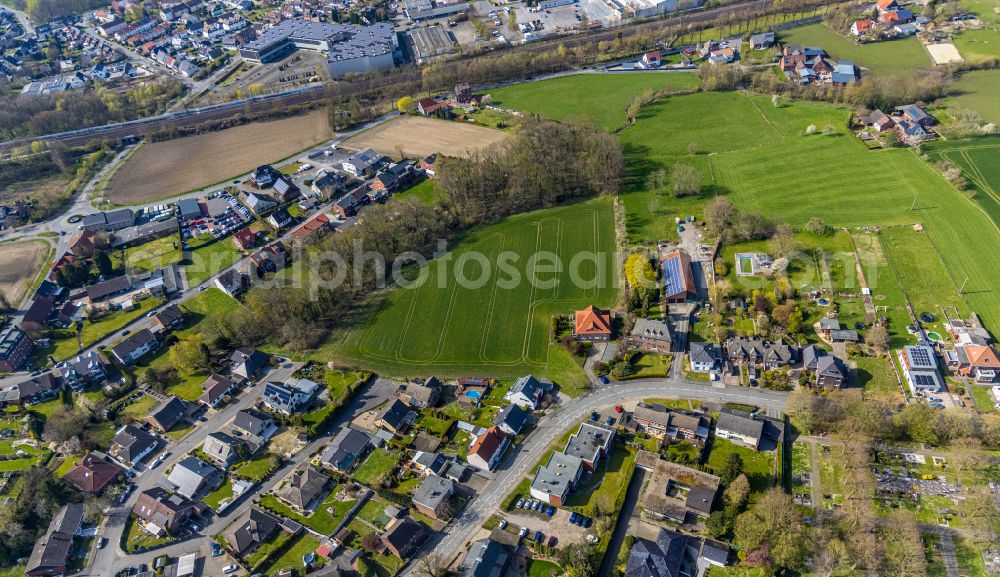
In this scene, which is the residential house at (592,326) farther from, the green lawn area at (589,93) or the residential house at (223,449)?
the green lawn area at (589,93)

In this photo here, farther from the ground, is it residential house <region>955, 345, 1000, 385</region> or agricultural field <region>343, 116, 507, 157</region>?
agricultural field <region>343, 116, 507, 157</region>

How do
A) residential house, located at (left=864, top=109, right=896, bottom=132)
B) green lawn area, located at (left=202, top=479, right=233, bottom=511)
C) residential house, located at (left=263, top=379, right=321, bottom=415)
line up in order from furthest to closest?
residential house, located at (left=864, top=109, right=896, bottom=132)
residential house, located at (left=263, top=379, right=321, bottom=415)
green lawn area, located at (left=202, top=479, right=233, bottom=511)

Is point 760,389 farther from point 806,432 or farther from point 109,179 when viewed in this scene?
point 109,179

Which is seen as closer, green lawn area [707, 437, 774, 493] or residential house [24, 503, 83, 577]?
residential house [24, 503, 83, 577]

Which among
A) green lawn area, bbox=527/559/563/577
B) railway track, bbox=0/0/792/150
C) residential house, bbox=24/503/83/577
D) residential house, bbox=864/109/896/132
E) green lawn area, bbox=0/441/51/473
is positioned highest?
railway track, bbox=0/0/792/150

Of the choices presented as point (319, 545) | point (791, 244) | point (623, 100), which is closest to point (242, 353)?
point (319, 545)

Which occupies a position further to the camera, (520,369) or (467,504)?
(520,369)

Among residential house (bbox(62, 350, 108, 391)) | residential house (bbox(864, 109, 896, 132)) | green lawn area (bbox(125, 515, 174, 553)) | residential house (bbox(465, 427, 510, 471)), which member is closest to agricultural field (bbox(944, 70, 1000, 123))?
residential house (bbox(864, 109, 896, 132))

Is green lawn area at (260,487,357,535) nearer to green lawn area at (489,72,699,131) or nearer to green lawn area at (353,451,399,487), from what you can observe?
green lawn area at (353,451,399,487)
